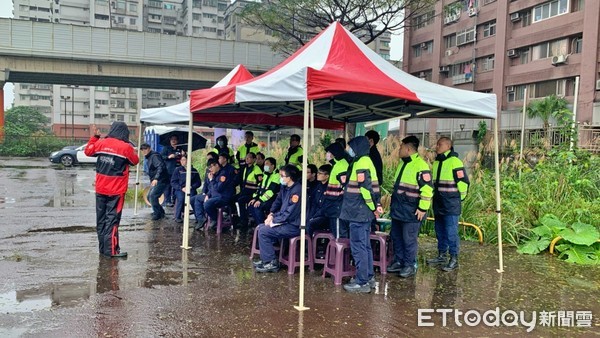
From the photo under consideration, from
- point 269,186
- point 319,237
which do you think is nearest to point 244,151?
point 269,186

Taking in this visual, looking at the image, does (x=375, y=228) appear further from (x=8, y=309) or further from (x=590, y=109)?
(x=590, y=109)

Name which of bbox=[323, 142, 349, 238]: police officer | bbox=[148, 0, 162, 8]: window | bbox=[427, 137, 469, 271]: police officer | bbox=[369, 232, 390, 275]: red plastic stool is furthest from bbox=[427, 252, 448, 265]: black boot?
bbox=[148, 0, 162, 8]: window

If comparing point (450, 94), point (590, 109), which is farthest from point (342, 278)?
point (590, 109)

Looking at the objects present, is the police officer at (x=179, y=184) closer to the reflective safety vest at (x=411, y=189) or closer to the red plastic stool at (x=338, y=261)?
the red plastic stool at (x=338, y=261)

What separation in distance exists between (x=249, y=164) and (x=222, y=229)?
1284 millimetres

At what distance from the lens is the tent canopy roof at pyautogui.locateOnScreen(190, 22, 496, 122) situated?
5.18 meters

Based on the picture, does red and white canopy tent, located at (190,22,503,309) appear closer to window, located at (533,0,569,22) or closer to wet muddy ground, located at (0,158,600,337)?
wet muddy ground, located at (0,158,600,337)

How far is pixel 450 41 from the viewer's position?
4316cm

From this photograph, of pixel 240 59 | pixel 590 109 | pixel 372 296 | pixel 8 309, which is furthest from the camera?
pixel 240 59

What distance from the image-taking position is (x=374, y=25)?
24.3 meters

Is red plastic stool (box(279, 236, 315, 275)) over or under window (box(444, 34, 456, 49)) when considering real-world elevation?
under

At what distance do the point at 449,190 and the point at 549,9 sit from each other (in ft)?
104

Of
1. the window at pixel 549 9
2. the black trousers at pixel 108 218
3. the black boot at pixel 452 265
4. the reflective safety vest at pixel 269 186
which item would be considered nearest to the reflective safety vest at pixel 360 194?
the black boot at pixel 452 265

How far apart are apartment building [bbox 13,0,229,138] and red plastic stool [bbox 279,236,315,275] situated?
2767 inches
